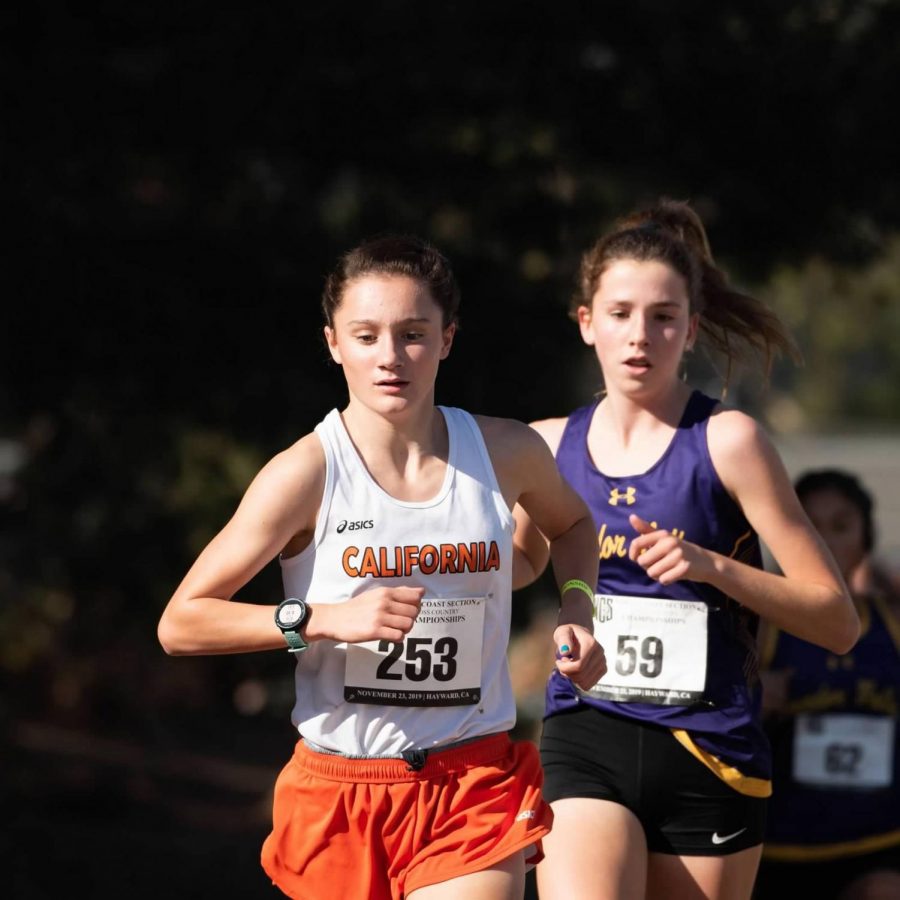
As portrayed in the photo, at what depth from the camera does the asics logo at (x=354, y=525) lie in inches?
110

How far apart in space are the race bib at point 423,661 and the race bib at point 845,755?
67.0 inches

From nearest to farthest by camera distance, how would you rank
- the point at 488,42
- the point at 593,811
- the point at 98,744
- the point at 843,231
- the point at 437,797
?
the point at 437,797 → the point at 593,811 → the point at 488,42 → the point at 843,231 → the point at 98,744

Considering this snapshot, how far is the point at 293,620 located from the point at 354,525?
0.80 feet

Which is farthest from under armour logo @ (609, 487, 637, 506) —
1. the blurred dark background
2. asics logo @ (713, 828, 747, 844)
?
the blurred dark background

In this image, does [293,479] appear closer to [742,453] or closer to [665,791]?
[742,453]

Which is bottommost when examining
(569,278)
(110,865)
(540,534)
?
(110,865)

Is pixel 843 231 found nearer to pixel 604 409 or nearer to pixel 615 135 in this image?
pixel 615 135

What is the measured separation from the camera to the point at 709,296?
3820mm

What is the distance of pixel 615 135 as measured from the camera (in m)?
6.18

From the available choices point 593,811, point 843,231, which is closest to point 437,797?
point 593,811

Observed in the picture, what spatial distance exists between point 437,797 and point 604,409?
1120mm

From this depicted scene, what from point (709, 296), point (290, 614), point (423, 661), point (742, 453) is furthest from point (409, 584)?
point (709, 296)

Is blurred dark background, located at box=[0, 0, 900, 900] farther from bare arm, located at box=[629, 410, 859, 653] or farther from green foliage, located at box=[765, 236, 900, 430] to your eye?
green foliage, located at box=[765, 236, 900, 430]

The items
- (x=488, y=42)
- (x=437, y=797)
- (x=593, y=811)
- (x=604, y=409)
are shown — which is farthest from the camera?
(x=488, y=42)
